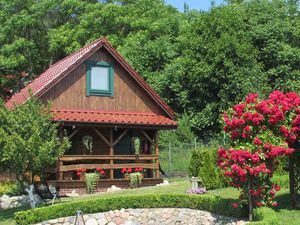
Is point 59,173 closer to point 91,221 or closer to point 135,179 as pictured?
point 135,179

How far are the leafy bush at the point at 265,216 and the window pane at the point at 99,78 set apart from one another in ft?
43.3

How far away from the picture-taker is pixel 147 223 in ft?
62.1

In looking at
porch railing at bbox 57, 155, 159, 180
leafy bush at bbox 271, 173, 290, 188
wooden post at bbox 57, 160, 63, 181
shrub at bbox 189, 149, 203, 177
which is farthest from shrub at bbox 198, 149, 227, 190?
wooden post at bbox 57, 160, 63, 181

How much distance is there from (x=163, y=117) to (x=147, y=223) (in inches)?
365

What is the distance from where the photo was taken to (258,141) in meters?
14.5

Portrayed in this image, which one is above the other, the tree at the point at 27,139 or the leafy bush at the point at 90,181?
the tree at the point at 27,139

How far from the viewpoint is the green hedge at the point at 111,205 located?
1803 cm

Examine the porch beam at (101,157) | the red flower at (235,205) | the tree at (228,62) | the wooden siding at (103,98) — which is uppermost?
the tree at (228,62)

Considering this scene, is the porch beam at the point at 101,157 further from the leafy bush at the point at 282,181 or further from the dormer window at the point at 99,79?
the leafy bush at the point at 282,181

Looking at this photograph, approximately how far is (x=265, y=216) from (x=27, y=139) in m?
9.30

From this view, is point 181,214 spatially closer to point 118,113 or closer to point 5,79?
point 118,113

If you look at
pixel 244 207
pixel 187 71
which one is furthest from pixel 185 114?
pixel 244 207

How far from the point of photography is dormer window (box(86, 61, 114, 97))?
26.0 meters

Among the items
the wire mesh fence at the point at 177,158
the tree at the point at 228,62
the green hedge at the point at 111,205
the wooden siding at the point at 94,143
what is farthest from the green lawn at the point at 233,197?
the tree at the point at 228,62
